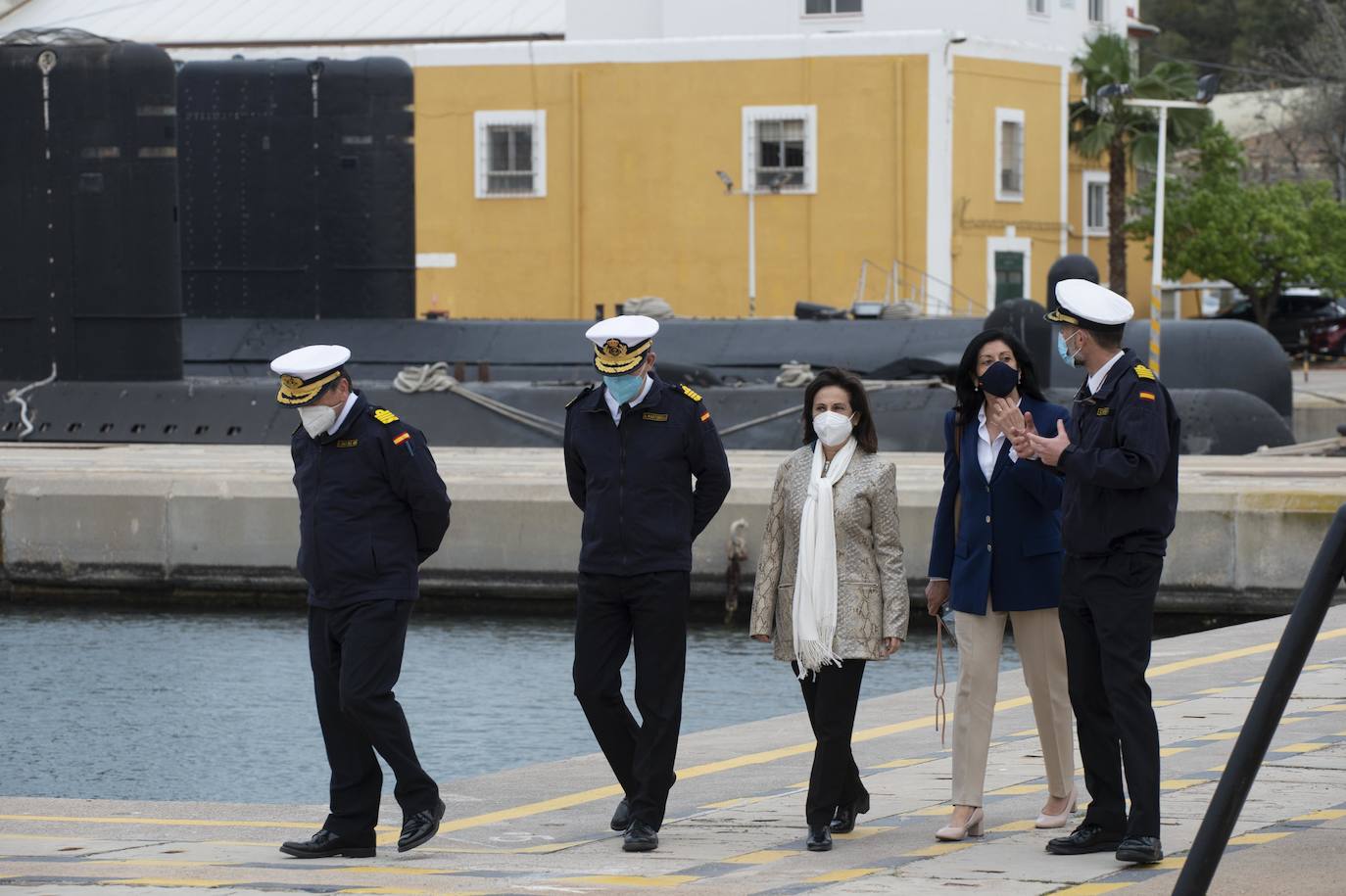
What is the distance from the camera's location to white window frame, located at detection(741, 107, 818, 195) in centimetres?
4056

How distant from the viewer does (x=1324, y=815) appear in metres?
6.73

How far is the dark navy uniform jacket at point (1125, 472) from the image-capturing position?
6.43m

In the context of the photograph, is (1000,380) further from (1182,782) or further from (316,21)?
(316,21)

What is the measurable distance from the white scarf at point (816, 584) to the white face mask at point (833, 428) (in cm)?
14

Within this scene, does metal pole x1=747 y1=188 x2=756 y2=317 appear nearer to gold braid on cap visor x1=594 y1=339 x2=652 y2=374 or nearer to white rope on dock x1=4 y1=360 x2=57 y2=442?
white rope on dock x1=4 y1=360 x2=57 y2=442

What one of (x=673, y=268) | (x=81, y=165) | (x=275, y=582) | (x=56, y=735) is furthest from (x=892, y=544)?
(x=673, y=268)

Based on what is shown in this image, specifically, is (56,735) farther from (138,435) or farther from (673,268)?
(673,268)

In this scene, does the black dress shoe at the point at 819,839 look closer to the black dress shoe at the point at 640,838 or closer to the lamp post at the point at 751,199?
the black dress shoe at the point at 640,838

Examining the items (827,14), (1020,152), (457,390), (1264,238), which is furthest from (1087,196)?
(457,390)

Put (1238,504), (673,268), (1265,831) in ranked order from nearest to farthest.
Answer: (1265,831), (1238,504), (673,268)

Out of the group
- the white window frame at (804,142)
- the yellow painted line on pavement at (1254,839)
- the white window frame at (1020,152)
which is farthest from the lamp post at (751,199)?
the yellow painted line on pavement at (1254,839)

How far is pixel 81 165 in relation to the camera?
22844 mm

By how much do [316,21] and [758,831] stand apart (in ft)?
144

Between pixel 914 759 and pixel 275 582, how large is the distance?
10.7 metres
